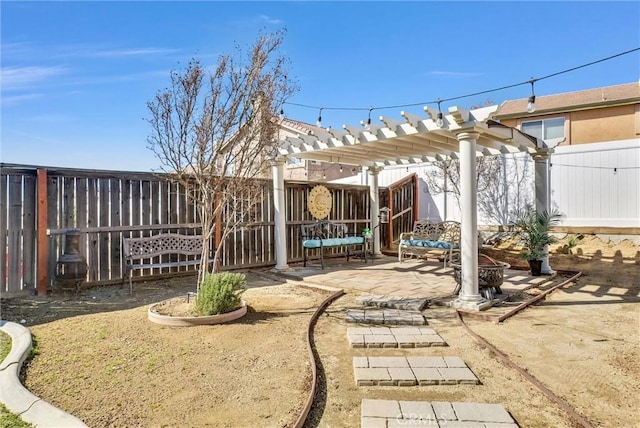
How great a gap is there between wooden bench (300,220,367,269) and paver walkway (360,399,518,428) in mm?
5380

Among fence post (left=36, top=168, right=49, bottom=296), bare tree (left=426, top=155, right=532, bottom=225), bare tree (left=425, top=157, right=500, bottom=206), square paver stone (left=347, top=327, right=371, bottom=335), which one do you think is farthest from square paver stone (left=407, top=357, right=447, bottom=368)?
bare tree (left=425, top=157, right=500, bottom=206)

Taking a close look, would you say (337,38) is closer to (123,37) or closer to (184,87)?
(123,37)

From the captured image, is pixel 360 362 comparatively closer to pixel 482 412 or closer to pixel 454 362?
pixel 454 362

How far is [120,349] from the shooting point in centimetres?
333

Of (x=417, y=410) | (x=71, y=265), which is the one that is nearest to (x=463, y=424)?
(x=417, y=410)

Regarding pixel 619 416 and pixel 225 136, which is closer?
pixel 619 416

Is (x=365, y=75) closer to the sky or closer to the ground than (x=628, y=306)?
closer to the sky

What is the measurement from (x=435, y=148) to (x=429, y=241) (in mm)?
1862

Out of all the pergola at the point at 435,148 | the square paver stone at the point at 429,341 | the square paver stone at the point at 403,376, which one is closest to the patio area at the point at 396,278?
the pergola at the point at 435,148

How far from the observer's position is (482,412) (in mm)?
2289

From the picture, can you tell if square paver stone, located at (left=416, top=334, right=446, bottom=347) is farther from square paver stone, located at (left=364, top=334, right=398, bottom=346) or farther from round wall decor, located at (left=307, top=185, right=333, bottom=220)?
round wall decor, located at (left=307, top=185, right=333, bottom=220)

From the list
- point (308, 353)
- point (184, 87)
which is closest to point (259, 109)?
point (184, 87)

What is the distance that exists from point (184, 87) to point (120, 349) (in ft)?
9.33

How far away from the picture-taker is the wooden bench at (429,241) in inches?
299
